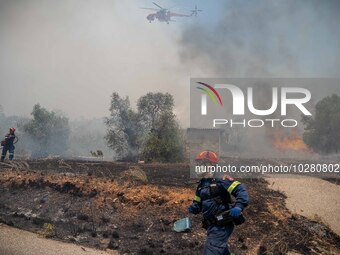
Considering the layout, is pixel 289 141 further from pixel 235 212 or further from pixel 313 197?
pixel 235 212

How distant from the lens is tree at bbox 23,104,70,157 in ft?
154

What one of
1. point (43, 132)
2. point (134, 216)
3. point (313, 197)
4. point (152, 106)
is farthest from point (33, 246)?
point (43, 132)

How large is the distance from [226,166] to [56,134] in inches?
1339

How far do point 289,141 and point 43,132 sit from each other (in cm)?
3438

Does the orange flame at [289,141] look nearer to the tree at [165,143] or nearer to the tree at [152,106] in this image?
the tree at [152,106]

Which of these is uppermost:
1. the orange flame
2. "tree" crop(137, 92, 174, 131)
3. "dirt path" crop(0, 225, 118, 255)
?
"tree" crop(137, 92, 174, 131)

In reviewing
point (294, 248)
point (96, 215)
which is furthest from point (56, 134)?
point (294, 248)

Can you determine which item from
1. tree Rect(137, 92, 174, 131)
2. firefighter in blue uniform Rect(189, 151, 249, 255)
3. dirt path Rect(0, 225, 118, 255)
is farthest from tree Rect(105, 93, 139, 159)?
firefighter in blue uniform Rect(189, 151, 249, 255)

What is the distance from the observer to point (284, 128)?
58125mm

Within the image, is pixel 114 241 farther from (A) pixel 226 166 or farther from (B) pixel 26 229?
(A) pixel 226 166

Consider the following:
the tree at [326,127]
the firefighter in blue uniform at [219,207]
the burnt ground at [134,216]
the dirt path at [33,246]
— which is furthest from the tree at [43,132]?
the firefighter in blue uniform at [219,207]

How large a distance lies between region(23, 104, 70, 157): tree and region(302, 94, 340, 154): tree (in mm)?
33357

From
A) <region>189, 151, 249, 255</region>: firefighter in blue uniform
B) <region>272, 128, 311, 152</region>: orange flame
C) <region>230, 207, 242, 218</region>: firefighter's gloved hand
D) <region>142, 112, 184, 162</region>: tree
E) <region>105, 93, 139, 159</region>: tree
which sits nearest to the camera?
<region>230, 207, 242, 218</region>: firefighter's gloved hand

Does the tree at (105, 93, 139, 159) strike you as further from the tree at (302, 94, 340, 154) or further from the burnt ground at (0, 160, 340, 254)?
the tree at (302, 94, 340, 154)
